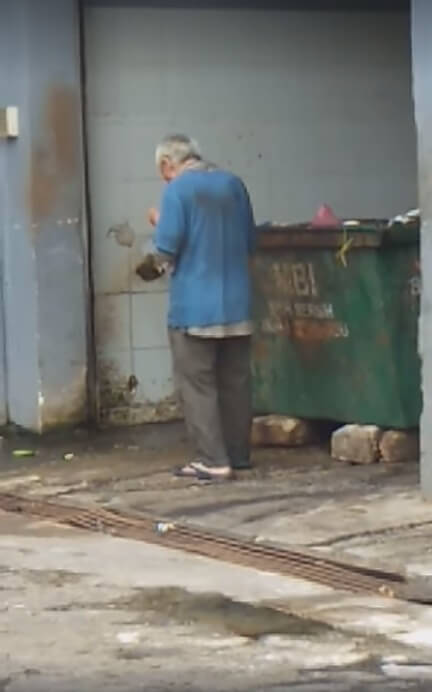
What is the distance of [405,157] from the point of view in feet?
38.9

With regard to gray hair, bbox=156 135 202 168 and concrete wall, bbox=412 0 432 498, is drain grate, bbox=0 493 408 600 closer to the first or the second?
concrete wall, bbox=412 0 432 498

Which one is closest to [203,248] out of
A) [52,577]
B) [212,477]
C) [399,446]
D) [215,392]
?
[215,392]

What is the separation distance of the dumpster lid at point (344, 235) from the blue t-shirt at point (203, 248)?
0.65 metres

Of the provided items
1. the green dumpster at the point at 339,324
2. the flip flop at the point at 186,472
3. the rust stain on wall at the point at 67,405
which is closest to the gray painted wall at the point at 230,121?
the rust stain on wall at the point at 67,405

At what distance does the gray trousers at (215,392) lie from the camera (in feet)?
30.4

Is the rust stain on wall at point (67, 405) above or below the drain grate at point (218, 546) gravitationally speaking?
above

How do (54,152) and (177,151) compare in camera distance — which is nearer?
(177,151)

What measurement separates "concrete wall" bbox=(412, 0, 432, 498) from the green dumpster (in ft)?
3.61

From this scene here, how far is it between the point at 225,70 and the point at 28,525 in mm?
3864

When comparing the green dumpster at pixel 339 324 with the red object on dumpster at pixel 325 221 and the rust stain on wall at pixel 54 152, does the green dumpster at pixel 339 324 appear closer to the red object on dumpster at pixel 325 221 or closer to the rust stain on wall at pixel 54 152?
the red object on dumpster at pixel 325 221

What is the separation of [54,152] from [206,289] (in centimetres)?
212

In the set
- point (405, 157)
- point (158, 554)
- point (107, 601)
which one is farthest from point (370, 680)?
point (405, 157)

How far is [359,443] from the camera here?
31.6ft

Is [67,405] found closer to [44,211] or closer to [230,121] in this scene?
[44,211]
